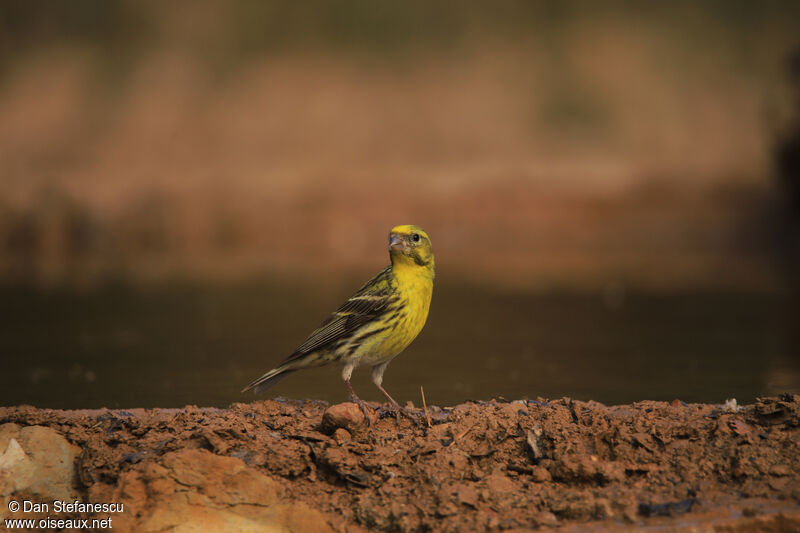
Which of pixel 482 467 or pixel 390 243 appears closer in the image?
pixel 482 467

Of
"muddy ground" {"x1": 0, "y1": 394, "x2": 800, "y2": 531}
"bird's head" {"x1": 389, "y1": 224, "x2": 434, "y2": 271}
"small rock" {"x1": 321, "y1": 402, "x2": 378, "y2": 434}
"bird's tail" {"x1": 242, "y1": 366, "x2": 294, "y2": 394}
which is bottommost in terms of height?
"muddy ground" {"x1": 0, "y1": 394, "x2": 800, "y2": 531}

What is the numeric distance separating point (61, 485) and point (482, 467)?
1.75 m

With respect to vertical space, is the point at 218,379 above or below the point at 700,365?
above

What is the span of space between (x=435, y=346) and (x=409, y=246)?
10.5 feet

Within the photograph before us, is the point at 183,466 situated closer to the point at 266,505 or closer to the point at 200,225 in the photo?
the point at 266,505

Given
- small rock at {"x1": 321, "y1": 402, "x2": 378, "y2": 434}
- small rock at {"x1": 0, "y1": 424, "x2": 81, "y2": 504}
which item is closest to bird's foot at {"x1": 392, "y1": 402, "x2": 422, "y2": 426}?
small rock at {"x1": 321, "y1": 402, "x2": 378, "y2": 434}

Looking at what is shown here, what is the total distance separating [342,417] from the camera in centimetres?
392

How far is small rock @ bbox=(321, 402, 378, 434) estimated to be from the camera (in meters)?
3.92

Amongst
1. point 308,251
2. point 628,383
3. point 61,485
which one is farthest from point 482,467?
point 308,251

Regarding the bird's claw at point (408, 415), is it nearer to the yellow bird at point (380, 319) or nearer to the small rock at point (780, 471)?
the yellow bird at point (380, 319)

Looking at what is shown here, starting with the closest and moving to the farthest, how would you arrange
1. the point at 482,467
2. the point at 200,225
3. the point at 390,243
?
the point at 482,467 < the point at 390,243 < the point at 200,225

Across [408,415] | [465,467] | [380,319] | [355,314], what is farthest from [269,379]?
[465,467]

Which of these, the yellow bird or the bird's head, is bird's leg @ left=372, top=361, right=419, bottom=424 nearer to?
the yellow bird

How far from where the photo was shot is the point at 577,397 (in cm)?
536
